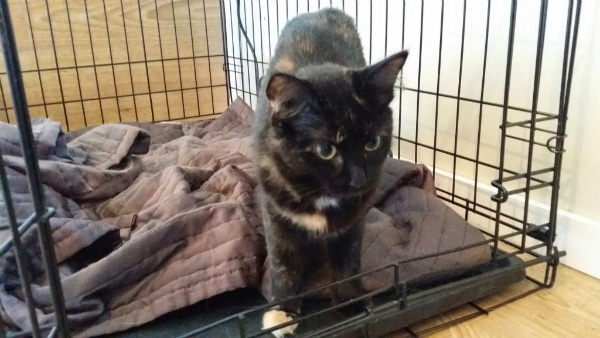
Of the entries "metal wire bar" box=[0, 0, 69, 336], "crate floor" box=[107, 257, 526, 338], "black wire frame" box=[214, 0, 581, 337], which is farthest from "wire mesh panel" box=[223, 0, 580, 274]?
"metal wire bar" box=[0, 0, 69, 336]

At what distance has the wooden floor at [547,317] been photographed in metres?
0.99

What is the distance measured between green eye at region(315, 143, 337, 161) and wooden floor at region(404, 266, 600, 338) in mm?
443

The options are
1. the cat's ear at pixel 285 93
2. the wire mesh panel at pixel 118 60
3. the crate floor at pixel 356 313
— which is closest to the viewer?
the cat's ear at pixel 285 93

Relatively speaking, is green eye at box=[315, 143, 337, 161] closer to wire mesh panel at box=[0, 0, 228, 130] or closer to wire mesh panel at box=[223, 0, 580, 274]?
wire mesh panel at box=[223, 0, 580, 274]

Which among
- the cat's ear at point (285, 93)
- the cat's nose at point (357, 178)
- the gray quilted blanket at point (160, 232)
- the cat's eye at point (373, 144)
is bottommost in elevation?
the gray quilted blanket at point (160, 232)

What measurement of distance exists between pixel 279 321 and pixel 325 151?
35 cm

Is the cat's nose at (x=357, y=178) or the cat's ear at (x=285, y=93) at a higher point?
the cat's ear at (x=285, y=93)

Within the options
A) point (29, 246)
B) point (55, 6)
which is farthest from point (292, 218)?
point (55, 6)

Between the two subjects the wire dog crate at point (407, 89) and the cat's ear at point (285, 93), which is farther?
the wire dog crate at point (407, 89)

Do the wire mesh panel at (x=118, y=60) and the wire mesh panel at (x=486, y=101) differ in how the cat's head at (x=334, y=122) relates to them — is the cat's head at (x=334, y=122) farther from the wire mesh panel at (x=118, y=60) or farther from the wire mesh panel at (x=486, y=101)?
the wire mesh panel at (x=118, y=60)

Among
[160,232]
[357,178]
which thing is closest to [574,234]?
[357,178]

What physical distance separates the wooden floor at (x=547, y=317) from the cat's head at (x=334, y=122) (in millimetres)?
405

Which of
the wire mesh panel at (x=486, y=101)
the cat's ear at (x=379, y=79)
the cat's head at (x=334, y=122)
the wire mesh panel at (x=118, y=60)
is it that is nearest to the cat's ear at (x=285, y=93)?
the cat's head at (x=334, y=122)

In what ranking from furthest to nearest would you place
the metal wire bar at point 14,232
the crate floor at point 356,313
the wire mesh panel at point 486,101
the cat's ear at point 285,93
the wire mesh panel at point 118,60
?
the wire mesh panel at point 118,60 → the wire mesh panel at point 486,101 → the crate floor at point 356,313 → the cat's ear at point 285,93 → the metal wire bar at point 14,232
